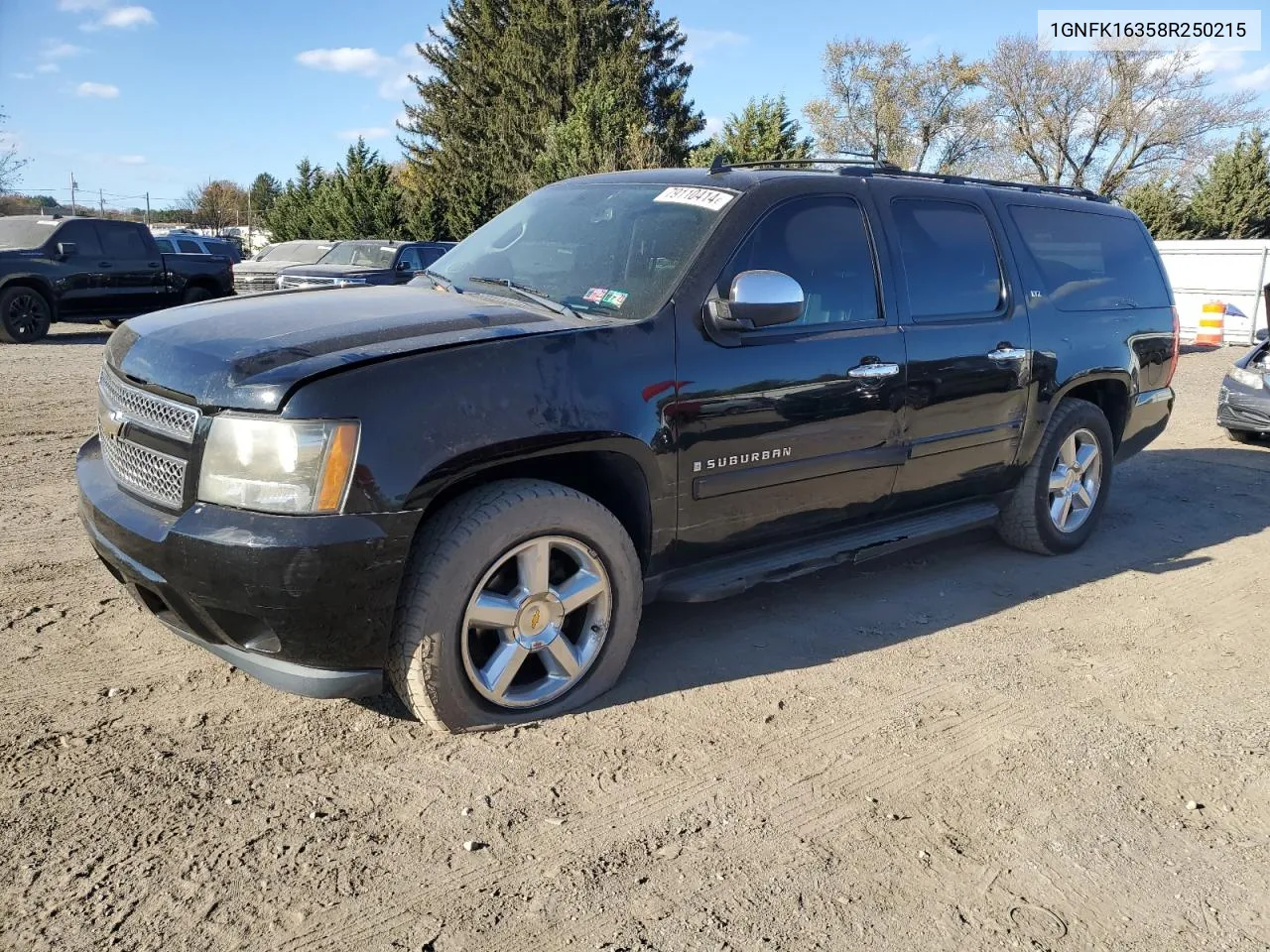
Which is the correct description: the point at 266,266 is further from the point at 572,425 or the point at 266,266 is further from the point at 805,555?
the point at 572,425

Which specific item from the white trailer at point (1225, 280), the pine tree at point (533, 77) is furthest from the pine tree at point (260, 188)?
the white trailer at point (1225, 280)

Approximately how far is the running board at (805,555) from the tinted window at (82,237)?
14.4m

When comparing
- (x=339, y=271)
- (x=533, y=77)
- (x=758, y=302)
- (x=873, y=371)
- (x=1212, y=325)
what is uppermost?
(x=533, y=77)

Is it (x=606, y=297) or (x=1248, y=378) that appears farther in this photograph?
(x=1248, y=378)

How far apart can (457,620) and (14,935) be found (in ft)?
4.38

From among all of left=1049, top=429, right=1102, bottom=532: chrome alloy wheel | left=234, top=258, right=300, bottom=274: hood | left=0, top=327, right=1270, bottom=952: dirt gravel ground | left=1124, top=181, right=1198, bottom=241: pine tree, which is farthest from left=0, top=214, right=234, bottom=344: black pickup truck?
left=1124, top=181, right=1198, bottom=241: pine tree

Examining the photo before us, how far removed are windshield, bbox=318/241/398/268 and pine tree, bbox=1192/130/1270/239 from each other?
1033 inches

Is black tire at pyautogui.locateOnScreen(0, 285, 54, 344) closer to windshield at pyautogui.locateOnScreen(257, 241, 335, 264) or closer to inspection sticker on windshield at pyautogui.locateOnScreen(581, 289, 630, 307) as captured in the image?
windshield at pyautogui.locateOnScreen(257, 241, 335, 264)

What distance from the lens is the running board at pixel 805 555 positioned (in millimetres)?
3775

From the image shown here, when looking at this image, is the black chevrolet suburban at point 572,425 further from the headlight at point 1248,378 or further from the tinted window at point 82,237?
the tinted window at point 82,237

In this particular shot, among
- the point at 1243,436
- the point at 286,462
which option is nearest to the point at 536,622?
the point at 286,462

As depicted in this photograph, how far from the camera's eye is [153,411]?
313 centimetres

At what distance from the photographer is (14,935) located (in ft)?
7.44

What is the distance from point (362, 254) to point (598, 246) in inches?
571
